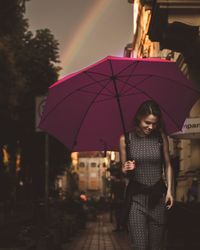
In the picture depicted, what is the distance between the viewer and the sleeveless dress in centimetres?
545

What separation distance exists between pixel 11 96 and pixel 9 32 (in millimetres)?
3486

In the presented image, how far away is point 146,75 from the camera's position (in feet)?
22.1

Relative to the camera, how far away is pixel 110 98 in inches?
277

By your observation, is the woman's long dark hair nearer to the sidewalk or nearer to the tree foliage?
the sidewalk

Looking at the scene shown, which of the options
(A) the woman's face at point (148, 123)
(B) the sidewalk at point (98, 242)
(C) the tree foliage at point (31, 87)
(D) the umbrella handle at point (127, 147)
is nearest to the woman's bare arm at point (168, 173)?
(A) the woman's face at point (148, 123)

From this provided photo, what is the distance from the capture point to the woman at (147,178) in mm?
5465

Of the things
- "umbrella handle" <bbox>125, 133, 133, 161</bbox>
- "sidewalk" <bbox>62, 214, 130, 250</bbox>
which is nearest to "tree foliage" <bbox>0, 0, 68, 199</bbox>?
"sidewalk" <bbox>62, 214, 130, 250</bbox>

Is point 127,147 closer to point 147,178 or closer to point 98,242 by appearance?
point 147,178

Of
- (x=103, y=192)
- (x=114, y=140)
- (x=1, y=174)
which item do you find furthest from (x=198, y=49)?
(x=103, y=192)

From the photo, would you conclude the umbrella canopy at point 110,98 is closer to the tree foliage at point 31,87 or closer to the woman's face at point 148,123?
the woman's face at point 148,123

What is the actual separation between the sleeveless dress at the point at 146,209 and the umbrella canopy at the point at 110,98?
1062 mm

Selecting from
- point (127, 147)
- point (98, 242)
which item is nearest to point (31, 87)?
point (98, 242)

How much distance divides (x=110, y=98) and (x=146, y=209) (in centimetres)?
184

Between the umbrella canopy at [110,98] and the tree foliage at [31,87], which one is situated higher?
the tree foliage at [31,87]
